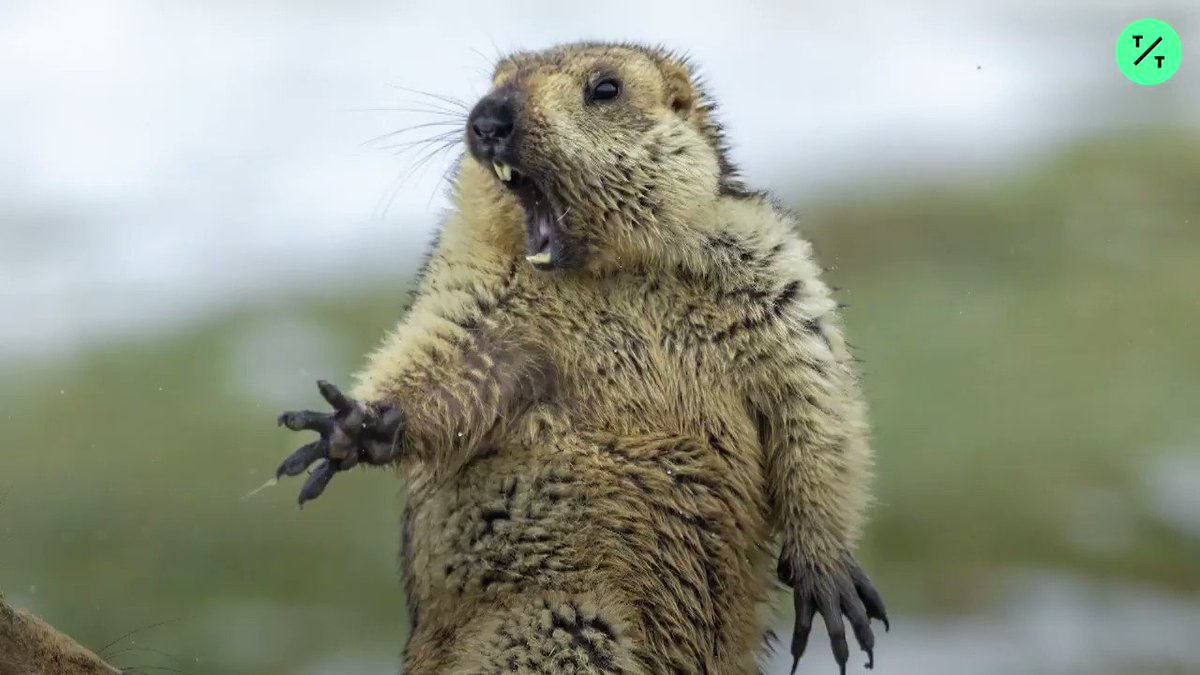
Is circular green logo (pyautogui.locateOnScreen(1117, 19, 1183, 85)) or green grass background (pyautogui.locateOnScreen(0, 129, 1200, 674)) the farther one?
circular green logo (pyautogui.locateOnScreen(1117, 19, 1183, 85))

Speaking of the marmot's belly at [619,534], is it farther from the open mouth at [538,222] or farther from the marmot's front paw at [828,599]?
the open mouth at [538,222]

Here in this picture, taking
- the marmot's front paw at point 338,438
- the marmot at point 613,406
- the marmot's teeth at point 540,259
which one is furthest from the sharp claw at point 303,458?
the marmot's teeth at point 540,259

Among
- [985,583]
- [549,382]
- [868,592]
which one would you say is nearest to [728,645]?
[868,592]

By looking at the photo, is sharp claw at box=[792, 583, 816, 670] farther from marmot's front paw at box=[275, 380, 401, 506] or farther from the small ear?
the small ear

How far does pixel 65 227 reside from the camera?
43.1 feet

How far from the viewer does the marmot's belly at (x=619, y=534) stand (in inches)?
189

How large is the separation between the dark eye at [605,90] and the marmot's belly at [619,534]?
3.95 feet

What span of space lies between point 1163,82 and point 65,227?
36.0 feet

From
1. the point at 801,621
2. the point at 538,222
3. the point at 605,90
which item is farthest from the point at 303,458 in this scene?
the point at 801,621

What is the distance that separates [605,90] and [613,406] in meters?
1.11

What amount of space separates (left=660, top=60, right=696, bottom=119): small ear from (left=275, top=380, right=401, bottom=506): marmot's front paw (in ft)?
5.26

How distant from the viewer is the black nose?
4887 millimetres

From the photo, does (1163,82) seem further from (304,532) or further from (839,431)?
(839,431)

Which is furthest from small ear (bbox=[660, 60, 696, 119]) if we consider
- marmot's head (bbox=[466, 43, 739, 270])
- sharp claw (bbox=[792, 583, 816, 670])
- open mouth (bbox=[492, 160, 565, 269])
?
sharp claw (bbox=[792, 583, 816, 670])
